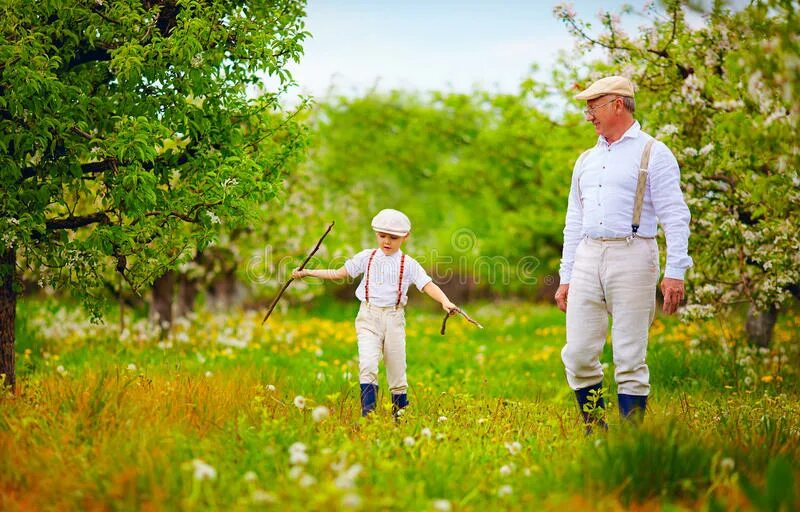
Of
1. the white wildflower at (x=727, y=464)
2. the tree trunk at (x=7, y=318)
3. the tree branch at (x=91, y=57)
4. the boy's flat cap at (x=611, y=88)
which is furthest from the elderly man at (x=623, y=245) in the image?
the tree trunk at (x=7, y=318)

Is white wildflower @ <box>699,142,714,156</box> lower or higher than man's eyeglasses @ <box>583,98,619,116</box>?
lower

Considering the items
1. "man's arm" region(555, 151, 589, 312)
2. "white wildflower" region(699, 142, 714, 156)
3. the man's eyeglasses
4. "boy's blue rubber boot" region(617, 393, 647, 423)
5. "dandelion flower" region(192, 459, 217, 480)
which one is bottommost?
"boy's blue rubber boot" region(617, 393, 647, 423)

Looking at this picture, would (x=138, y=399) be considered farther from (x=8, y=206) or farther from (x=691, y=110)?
(x=691, y=110)

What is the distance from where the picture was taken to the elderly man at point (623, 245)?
17.1 feet

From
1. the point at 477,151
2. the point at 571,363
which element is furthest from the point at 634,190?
the point at 477,151

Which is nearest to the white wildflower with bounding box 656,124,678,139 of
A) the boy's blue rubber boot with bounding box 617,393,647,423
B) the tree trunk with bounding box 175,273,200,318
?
the boy's blue rubber boot with bounding box 617,393,647,423

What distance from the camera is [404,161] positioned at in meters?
19.6

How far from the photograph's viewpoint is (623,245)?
5250 mm

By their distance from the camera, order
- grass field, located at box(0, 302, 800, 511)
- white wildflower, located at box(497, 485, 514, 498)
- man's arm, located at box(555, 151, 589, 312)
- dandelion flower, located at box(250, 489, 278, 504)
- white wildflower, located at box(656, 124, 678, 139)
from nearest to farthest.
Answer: dandelion flower, located at box(250, 489, 278, 504), grass field, located at box(0, 302, 800, 511), white wildflower, located at box(497, 485, 514, 498), man's arm, located at box(555, 151, 589, 312), white wildflower, located at box(656, 124, 678, 139)

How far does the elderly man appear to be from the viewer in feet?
Result: 17.1

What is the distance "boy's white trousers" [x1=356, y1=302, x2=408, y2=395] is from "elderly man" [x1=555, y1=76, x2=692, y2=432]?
1.42 metres

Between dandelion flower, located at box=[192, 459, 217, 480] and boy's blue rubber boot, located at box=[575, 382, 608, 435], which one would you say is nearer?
dandelion flower, located at box=[192, 459, 217, 480]

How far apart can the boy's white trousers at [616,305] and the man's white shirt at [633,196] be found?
0.13 m

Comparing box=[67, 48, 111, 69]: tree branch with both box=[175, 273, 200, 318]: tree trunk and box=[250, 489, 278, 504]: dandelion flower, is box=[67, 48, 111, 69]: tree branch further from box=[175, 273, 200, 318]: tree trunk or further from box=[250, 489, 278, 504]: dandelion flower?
box=[175, 273, 200, 318]: tree trunk
